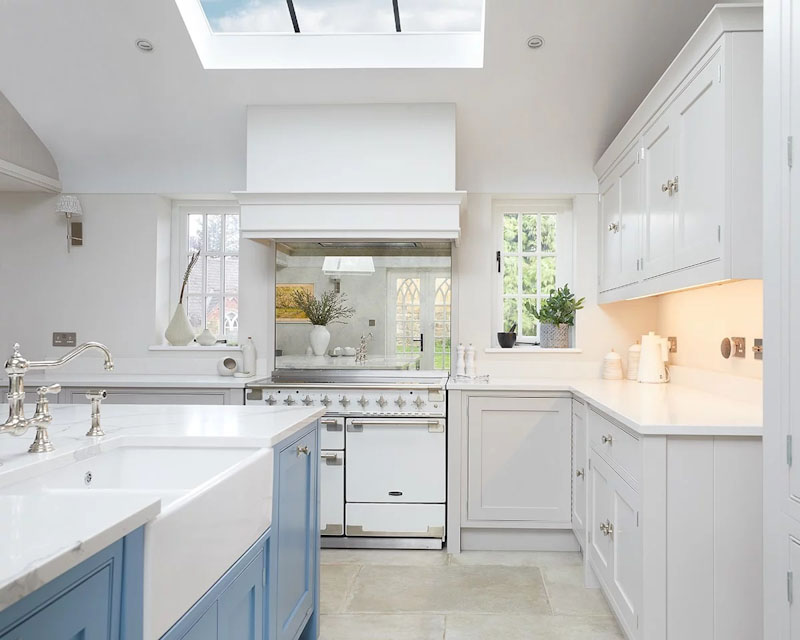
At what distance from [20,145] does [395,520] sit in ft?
10.4

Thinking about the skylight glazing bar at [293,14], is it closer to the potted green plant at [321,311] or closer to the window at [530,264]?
the potted green plant at [321,311]

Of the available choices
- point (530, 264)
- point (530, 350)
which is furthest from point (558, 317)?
point (530, 264)

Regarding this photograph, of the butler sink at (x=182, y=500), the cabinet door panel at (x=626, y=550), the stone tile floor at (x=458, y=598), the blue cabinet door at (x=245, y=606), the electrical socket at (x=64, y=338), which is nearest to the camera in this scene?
the butler sink at (x=182, y=500)

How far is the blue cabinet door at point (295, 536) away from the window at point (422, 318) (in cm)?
172

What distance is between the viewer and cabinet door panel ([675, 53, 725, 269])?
207cm

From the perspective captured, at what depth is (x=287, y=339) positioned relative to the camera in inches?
162

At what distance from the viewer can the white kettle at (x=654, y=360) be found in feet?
11.5

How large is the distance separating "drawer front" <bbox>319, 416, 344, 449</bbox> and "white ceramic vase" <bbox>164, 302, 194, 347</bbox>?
132 cm

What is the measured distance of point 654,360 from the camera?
3508 mm

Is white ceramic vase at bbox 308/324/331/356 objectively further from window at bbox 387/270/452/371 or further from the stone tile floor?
the stone tile floor

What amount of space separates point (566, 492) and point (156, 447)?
240 cm

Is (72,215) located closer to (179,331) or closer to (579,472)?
(179,331)

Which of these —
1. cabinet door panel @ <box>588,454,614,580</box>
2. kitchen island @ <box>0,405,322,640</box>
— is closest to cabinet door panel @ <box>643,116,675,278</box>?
cabinet door panel @ <box>588,454,614,580</box>

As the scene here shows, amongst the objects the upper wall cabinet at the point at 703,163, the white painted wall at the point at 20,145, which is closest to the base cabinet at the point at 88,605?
the upper wall cabinet at the point at 703,163
